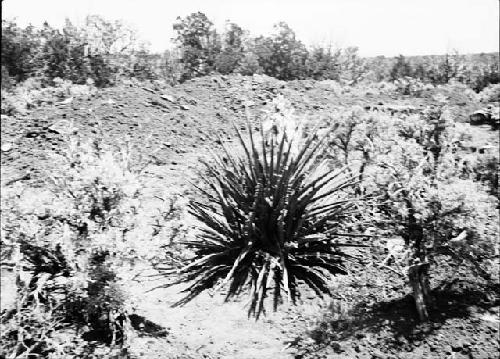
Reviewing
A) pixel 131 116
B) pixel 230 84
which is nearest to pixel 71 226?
pixel 131 116

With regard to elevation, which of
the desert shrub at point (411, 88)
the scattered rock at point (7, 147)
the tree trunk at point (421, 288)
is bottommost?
the tree trunk at point (421, 288)

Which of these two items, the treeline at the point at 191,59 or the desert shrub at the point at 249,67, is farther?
the desert shrub at the point at 249,67

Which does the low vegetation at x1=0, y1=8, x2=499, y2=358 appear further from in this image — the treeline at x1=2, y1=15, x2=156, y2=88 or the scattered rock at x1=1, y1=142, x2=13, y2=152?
the treeline at x1=2, y1=15, x2=156, y2=88

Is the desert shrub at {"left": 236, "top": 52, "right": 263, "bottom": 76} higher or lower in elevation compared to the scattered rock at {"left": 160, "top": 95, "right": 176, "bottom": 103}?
higher

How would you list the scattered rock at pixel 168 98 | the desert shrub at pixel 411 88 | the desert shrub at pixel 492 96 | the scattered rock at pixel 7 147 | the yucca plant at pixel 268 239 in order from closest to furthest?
the yucca plant at pixel 268 239 → the scattered rock at pixel 7 147 → the scattered rock at pixel 168 98 → the desert shrub at pixel 492 96 → the desert shrub at pixel 411 88

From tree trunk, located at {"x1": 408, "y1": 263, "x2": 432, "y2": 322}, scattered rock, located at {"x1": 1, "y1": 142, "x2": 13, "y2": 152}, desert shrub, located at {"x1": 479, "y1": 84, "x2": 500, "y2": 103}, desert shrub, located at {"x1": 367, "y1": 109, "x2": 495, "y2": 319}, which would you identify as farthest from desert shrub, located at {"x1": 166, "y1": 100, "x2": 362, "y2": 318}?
desert shrub, located at {"x1": 479, "y1": 84, "x2": 500, "y2": 103}

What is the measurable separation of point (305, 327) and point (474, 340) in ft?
5.53

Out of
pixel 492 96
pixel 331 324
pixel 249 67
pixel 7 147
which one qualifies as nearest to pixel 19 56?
pixel 249 67

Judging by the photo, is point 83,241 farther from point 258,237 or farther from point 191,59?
point 191,59

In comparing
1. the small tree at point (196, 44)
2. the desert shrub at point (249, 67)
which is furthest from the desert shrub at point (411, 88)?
the small tree at point (196, 44)

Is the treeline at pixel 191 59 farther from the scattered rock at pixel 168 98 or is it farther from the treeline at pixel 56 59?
the scattered rock at pixel 168 98

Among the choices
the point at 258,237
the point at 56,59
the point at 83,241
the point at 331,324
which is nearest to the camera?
the point at 83,241

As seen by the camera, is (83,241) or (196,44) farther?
(196,44)

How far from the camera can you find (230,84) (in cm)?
1753
